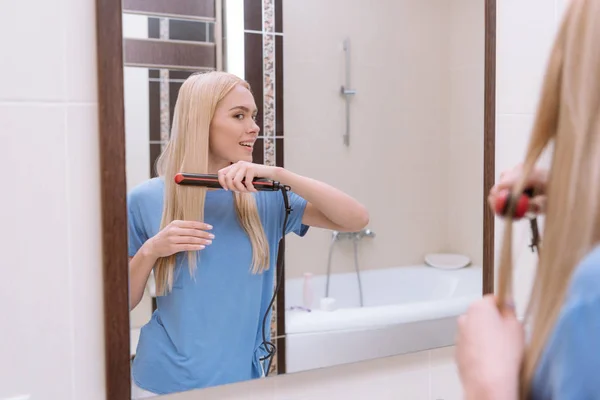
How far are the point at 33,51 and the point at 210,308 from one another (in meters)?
0.47

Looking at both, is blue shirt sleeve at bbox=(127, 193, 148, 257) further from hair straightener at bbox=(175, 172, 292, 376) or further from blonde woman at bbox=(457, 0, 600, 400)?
blonde woman at bbox=(457, 0, 600, 400)

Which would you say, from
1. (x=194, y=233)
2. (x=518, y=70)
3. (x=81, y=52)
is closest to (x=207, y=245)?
(x=194, y=233)

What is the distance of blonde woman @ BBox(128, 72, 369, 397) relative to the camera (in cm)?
96

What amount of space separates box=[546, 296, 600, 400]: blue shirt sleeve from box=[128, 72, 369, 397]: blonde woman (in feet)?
1.97

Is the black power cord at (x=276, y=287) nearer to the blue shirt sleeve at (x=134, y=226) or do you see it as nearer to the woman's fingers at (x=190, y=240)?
→ the woman's fingers at (x=190, y=240)

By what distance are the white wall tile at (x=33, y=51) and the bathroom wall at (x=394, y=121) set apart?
14.8 inches

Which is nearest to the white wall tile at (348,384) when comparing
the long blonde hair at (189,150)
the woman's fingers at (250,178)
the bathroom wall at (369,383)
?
the bathroom wall at (369,383)

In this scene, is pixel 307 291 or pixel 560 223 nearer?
pixel 560 223

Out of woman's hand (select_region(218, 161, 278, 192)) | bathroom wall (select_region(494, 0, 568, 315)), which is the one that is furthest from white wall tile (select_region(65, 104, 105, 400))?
bathroom wall (select_region(494, 0, 568, 315))

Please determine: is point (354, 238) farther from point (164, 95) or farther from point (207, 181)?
point (164, 95)

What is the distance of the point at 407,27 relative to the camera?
1.20 metres

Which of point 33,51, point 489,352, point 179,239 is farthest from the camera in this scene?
point 179,239

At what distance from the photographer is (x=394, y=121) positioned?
47.3 inches

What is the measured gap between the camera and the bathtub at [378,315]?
1.10 metres
